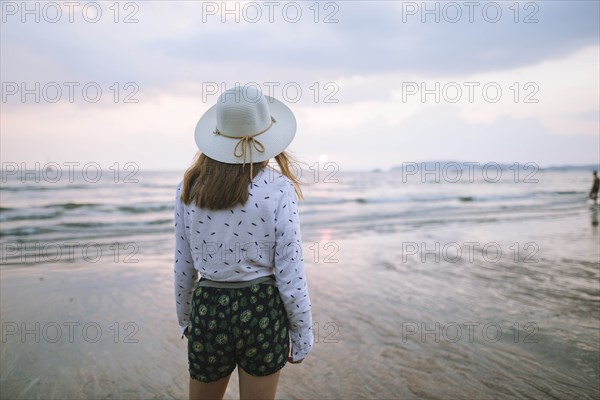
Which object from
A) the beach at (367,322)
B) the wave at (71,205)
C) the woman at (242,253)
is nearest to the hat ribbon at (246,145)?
the woman at (242,253)

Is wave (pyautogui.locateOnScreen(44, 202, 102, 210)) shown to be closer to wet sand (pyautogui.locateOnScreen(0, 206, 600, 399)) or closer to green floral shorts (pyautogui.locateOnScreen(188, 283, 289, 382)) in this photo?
wet sand (pyautogui.locateOnScreen(0, 206, 600, 399))

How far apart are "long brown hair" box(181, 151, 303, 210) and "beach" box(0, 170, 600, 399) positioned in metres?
2.24

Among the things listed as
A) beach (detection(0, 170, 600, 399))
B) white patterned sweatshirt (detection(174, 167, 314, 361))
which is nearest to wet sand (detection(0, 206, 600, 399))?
beach (detection(0, 170, 600, 399))

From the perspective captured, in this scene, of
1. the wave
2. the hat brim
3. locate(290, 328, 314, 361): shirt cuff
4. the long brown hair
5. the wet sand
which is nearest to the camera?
the long brown hair

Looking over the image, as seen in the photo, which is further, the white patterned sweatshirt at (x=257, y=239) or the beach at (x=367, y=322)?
the beach at (x=367, y=322)

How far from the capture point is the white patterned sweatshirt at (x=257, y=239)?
176 centimetres

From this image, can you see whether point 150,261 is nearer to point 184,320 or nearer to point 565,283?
point 184,320

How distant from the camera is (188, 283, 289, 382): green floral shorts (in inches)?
70.9

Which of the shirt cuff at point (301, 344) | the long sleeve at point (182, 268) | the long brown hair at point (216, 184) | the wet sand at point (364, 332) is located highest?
the long brown hair at point (216, 184)

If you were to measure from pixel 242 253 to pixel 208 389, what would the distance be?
697 millimetres

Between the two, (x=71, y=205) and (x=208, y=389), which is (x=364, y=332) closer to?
(x=208, y=389)

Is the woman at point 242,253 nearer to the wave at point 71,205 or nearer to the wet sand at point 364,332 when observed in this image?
the wet sand at point 364,332

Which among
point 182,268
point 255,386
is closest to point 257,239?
Result: point 182,268

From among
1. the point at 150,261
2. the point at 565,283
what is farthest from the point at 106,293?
the point at 565,283
